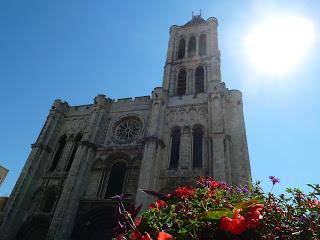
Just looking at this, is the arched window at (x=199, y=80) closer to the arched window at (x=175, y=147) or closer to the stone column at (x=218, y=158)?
the arched window at (x=175, y=147)

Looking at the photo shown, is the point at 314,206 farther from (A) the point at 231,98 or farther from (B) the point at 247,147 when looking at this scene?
(A) the point at 231,98

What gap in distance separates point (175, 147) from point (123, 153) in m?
3.67

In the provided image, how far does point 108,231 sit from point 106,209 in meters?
1.30

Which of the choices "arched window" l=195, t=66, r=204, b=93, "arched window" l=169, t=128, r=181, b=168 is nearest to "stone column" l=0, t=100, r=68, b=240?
"arched window" l=169, t=128, r=181, b=168

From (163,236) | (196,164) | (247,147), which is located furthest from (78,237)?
(163,236)

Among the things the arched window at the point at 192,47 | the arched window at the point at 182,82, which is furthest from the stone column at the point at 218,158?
the arched window at the point at 192,47

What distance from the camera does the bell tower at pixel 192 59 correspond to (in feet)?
74.9

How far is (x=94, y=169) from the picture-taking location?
19625 mm

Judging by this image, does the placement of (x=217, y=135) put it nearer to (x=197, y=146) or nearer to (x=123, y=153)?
(x=197, y=146)

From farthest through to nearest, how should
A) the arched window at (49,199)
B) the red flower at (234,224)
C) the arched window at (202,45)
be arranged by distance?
the arched window at (202,45) < the arched window at (49,199) < the red flower at (234,224)

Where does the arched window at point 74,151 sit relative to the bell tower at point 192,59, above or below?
below

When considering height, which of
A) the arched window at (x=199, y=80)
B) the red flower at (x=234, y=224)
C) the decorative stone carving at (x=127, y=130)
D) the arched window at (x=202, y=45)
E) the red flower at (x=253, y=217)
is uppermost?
the arched window at (x=202, y=45)

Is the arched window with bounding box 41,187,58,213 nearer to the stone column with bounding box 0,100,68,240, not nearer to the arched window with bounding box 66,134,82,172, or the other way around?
the stone column with bounding box 0,100,68,240

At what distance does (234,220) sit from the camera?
7.03ft
